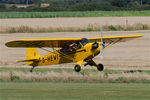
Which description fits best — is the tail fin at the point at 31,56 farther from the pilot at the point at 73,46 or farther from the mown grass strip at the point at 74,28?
the mown grass strip at the point at 74,28

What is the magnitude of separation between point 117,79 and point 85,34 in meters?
16.5

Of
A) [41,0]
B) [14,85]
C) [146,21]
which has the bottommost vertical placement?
[41,0]

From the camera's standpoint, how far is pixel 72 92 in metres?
19.0

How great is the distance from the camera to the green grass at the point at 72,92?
684 inches

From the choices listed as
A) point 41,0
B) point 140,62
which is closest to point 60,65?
→ point 140,62

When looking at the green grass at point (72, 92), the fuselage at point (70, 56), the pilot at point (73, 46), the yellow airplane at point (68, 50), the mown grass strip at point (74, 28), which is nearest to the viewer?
the green grass at point (72, 92)

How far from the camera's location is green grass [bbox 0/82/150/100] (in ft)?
57.0

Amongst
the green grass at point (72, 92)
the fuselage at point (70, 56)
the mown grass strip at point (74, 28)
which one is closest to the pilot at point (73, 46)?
the fuselage at point (70, 56)

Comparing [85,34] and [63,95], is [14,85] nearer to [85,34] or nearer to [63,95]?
[63,95]

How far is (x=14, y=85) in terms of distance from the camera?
864 inches

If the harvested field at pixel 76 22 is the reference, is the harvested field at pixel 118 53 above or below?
above

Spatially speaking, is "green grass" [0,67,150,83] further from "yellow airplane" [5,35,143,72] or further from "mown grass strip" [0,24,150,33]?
"mown grass strip" [0,24,150,33]

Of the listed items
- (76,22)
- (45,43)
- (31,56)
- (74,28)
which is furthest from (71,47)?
(76,22)

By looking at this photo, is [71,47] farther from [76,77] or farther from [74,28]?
[74,28]
